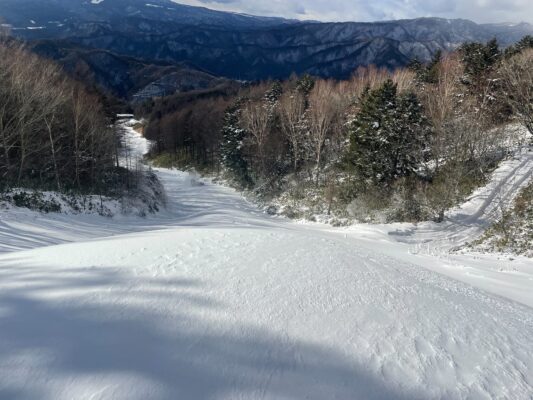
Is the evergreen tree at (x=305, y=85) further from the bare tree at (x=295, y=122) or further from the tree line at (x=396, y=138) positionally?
the bare tree at (x=295, y=122)

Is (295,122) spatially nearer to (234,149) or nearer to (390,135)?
(234,149)

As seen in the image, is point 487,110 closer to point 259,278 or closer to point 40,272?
point 259,278

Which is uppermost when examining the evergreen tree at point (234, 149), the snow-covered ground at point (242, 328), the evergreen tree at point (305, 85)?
the evergreen tree at point (305, 85)

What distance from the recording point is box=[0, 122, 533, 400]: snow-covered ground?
3.40 metres

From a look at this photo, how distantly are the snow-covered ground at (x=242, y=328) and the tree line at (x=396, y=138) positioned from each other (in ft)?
53.9

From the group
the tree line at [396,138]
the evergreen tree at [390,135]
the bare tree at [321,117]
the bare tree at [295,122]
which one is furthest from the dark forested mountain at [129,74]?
the evergreen tree at [390,135]

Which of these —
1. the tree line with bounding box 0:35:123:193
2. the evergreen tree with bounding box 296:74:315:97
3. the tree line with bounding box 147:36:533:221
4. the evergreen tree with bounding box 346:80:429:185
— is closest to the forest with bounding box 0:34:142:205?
the tree line with bounding box 0:35:123:193

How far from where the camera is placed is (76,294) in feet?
15.6

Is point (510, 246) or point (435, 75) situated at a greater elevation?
point (435, 75)

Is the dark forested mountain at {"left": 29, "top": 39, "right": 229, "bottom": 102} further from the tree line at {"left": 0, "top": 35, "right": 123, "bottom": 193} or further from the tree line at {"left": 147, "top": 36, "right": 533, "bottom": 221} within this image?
the tree line at {"left": 0, "top": 35, "right": 123, "bottom": 193}

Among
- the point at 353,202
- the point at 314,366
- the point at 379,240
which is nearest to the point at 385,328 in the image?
the point at 314,366

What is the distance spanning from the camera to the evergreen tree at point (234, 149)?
44062mm

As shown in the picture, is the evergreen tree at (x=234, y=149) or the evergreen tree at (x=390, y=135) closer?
the evergreen tree at (x=390, y=135)

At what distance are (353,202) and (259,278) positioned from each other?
20.9 metres
